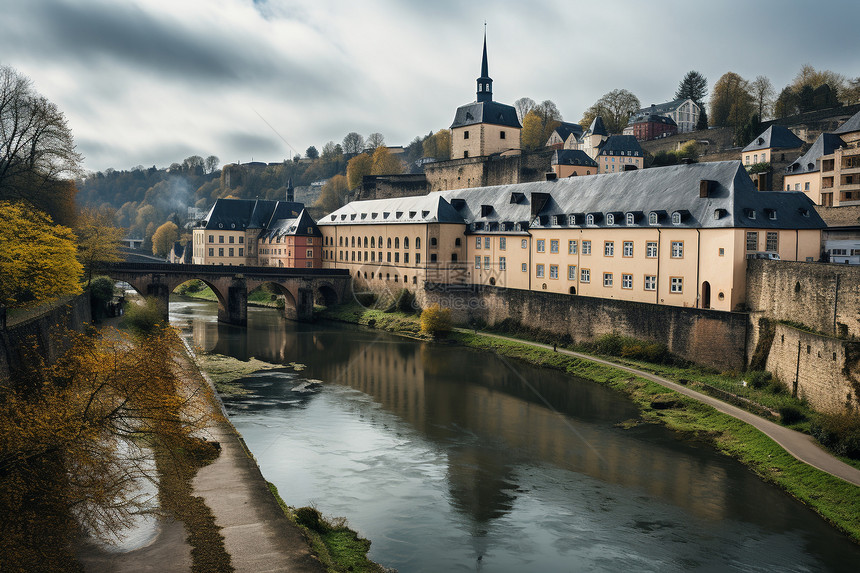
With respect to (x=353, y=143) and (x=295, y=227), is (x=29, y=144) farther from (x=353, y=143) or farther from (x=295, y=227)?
(x=353, y=143)

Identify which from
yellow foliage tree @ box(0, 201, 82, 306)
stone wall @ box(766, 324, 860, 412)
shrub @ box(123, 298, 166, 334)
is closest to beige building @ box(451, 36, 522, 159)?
shrub @ box(123, 298, 166, 334)

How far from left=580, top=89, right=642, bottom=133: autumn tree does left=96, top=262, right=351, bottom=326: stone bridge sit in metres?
53.3

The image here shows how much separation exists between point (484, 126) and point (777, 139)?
27756mm

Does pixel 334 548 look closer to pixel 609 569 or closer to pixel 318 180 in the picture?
pixel 609 569

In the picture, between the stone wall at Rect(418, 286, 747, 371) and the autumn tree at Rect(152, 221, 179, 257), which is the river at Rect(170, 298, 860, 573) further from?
the autumn tree at Rect(152, 221, 179, 257)

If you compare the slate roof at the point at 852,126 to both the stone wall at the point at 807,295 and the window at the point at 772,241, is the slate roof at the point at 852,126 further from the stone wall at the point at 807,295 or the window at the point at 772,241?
the stone wall at the point at 807,295

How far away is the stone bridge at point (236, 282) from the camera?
50125 millimetres

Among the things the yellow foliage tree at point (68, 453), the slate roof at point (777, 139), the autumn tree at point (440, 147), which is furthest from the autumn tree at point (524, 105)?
the yellow foliage tree at point (68, 453)

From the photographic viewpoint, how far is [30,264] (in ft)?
79.2

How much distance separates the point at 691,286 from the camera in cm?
3494

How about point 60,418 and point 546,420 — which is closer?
point 60,418

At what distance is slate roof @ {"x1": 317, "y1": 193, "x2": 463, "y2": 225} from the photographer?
54031 millimetres

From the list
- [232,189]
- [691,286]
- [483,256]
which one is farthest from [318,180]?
[691,286]

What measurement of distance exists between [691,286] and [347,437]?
65.2ft
